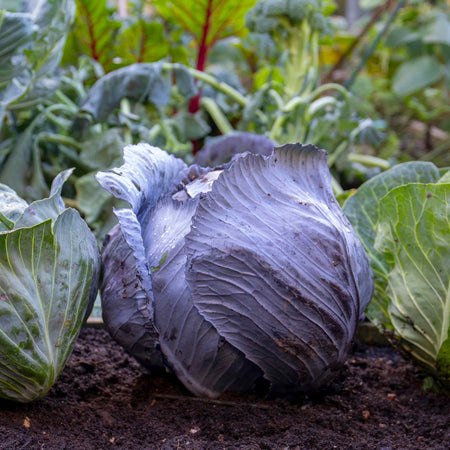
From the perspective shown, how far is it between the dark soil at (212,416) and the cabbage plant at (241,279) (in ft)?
0.23

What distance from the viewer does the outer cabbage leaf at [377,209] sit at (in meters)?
1.69

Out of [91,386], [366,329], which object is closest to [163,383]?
[91,386]

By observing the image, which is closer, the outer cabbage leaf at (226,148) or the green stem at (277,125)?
the outer cabbage leaf at (226,148)

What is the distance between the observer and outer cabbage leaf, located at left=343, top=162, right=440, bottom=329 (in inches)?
66.4

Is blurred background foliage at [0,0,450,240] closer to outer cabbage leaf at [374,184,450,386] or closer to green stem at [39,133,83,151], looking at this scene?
green stem at [39,133,83,151]

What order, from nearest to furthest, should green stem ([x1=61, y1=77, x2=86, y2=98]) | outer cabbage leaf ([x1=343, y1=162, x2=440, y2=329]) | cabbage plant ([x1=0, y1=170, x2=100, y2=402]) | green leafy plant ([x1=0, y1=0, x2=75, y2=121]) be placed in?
cabbage plant ([x1=0, y1=170, x2=100, y2=402]), outer cabbage leaf ([x1=343, y1=162, x2=440, y2=329]), green leafy plant ([x1=0, y1=0, x2=75, y2=121]), green stem ([x1=61, y1=77, x2=86, y2=98])

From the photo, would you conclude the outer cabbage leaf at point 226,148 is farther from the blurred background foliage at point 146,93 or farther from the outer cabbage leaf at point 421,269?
the outer cabbage leaf at point 421,269


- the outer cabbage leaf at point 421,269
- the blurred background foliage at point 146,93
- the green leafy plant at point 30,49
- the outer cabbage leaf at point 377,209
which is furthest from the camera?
the blurred background foliage at point 146,93

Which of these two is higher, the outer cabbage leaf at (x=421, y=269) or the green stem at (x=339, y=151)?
the outer cabbage leaf at (x=421, y=269)

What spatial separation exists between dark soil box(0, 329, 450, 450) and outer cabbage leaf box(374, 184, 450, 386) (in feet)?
0.50

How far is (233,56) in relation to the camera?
15.3 feet

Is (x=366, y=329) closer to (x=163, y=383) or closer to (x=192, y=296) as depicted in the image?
(x=163, y=383)

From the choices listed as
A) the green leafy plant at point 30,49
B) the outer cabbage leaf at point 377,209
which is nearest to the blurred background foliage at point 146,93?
the green leafy plant at point 30,49

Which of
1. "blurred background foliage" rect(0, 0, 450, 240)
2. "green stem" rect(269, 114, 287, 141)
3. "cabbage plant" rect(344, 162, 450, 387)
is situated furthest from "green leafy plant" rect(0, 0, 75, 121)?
"cabbage plant" rect(344, 162, 450, 387)
